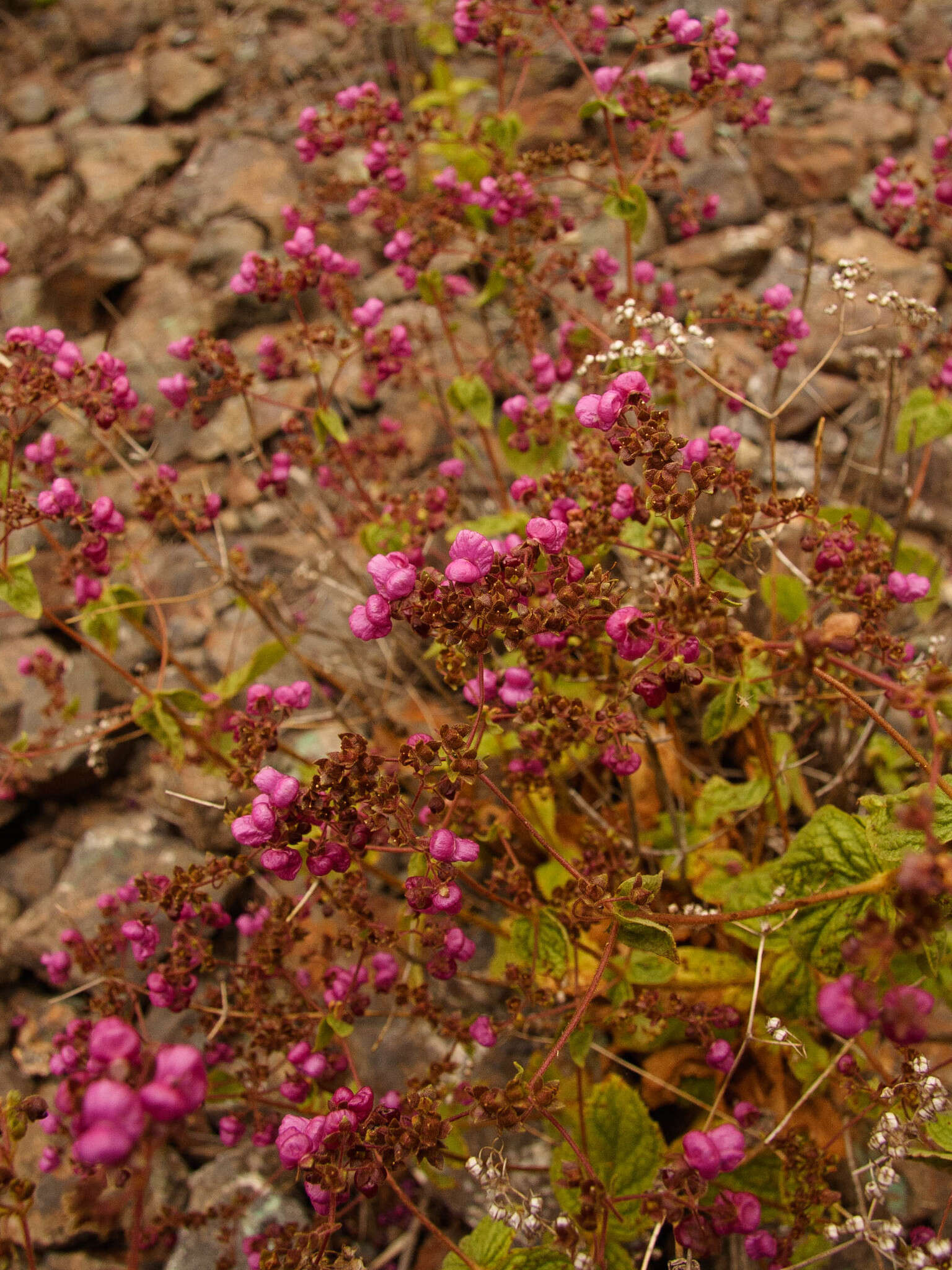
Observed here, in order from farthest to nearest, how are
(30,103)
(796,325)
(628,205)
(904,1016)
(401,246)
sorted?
(30,103), (401,246), (628,205), (796,325), (904,1016)

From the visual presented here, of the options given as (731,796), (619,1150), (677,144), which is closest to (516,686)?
(731,796)

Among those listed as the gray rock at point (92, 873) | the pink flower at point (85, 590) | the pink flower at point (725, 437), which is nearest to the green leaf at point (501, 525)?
the pink flower at point (725, 437)

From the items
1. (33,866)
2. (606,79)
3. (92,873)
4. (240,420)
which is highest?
(606,79)

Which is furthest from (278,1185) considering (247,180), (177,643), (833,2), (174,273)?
(833,2)

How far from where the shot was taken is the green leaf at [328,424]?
2836 millimetres

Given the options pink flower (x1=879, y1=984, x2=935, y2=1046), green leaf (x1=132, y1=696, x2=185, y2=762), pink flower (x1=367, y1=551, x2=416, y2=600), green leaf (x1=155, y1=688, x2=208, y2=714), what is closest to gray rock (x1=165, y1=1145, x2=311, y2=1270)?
green leaf (x1=132, y1=696, x2=185, y2=762)

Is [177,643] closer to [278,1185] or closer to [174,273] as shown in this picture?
[278,1185]

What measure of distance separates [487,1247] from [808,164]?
18.2ft

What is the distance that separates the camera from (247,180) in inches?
232

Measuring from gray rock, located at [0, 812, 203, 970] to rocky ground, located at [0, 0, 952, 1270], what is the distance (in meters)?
0.01

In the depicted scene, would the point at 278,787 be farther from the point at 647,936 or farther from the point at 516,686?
the point at 647,936

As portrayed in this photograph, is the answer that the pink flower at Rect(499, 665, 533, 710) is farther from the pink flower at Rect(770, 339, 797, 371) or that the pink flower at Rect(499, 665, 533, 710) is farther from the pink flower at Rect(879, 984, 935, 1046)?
the pink flower at Rect(770, 339, 797, 371)

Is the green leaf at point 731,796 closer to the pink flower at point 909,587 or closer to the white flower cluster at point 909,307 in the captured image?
the pink flower at point 909,587

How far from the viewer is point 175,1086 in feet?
3.55
